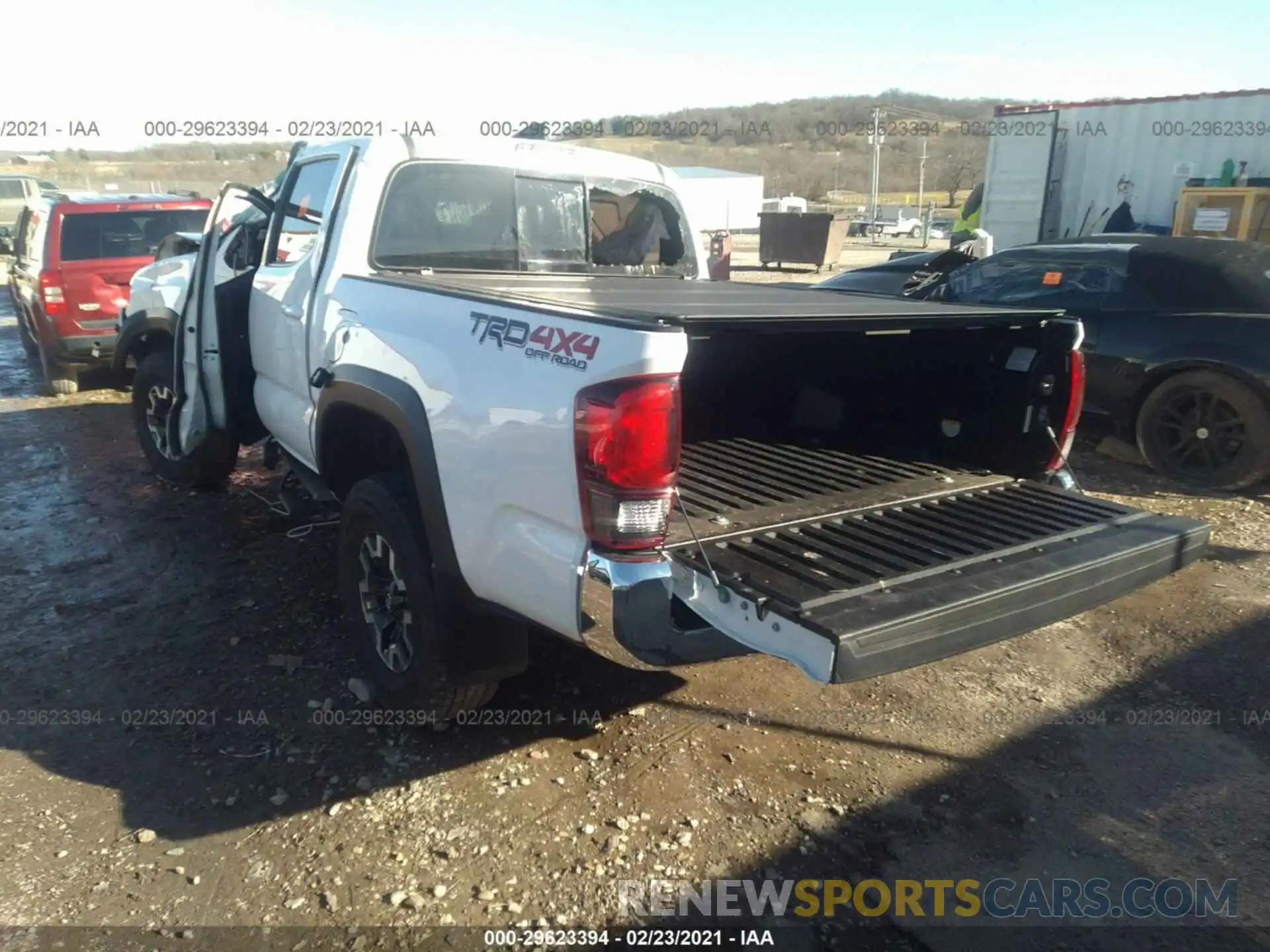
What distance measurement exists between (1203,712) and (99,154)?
8192cm

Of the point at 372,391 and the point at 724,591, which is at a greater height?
the point at 372,391

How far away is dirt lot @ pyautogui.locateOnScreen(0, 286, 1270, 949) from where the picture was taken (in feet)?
8.49

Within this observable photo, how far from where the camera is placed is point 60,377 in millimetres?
8922

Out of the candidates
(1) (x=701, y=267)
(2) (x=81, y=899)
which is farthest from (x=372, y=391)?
(1) (x=701, y=267)

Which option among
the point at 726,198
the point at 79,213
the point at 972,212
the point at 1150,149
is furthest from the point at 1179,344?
the point at 726,198

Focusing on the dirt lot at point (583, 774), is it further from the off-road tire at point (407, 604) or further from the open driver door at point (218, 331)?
the open driver door at point (218, 331)

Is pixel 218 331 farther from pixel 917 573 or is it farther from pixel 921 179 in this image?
pixel 921 179

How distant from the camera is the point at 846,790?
3.03 m

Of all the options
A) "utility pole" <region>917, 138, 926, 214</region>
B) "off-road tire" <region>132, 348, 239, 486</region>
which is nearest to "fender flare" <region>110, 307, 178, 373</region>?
"off-road tire" <region>132, 348, 239, 486</region>

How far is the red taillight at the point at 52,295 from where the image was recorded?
8422mm

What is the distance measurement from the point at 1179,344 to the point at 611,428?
528cm

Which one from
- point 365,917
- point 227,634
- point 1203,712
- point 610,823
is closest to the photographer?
point 365,917

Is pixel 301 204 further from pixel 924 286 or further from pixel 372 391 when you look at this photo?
pixel 924 286

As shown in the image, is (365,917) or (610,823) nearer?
(365,917)
